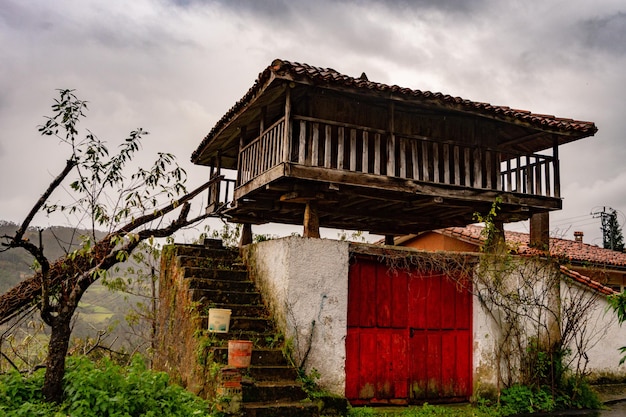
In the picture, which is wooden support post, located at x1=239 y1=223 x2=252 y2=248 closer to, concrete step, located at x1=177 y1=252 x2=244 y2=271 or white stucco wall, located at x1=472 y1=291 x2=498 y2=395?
concrete step, located at x1=177 y1=252 x2=244 y2=271

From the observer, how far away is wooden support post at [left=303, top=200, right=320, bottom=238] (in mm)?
8664

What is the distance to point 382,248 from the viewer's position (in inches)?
311

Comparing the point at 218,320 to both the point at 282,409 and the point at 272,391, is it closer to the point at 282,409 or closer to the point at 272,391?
the point at 272,391

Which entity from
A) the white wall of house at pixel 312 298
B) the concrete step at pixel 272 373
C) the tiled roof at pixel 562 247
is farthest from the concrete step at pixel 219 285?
the tiled roof at pixel 562 247

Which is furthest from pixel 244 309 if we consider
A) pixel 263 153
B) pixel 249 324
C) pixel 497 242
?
pixel 497 242

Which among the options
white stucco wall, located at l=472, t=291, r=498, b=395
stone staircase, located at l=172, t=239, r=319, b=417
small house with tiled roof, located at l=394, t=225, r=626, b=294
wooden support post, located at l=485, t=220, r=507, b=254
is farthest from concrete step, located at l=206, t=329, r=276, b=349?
small house with tiled roof, located at l=394, t=225, r=626, b=294

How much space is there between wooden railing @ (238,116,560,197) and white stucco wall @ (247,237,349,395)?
1.50 meters

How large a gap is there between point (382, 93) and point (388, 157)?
1131mm

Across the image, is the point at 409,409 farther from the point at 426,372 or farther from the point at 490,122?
the point at 490,122

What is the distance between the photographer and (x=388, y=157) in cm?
871

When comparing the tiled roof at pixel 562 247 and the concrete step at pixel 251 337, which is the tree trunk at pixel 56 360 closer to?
the concrete step at pixel 251 337

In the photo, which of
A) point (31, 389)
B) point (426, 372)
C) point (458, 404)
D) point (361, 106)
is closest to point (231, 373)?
point (31, 389)

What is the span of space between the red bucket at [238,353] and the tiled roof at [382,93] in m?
3.84

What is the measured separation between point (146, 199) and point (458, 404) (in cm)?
583
